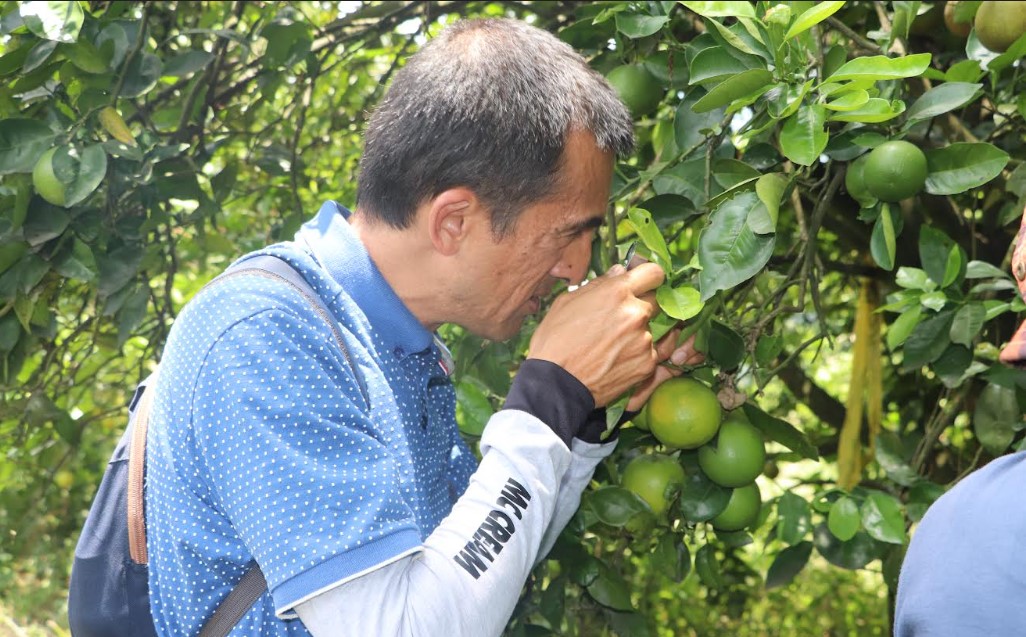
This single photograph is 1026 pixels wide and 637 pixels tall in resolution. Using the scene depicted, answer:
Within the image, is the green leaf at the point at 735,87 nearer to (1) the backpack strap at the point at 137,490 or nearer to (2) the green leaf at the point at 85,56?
(1) the backpack strap at the point at 137,490

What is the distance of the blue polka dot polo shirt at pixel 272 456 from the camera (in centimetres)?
109

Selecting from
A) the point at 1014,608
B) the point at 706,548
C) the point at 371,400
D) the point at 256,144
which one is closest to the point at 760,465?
the point at 706,548

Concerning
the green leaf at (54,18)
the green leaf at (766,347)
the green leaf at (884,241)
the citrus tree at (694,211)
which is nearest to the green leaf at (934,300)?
the citrus tree at (694,211)

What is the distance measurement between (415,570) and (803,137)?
0.69 meters

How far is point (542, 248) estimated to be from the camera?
1444 millimetres

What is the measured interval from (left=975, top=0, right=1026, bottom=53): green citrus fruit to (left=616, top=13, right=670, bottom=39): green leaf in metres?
0.49

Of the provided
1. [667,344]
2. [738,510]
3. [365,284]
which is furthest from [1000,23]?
[365,284]

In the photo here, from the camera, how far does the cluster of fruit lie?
1521 mm

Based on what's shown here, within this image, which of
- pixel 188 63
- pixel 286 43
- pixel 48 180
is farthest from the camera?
pixel 286 43

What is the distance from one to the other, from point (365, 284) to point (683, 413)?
0.47 m

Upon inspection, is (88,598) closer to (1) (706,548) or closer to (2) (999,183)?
(1) (706,548)

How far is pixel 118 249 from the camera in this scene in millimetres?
2104

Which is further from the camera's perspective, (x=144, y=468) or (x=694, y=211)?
(x=694, y=211)

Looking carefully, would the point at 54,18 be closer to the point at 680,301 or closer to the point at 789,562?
the point at 680,301
